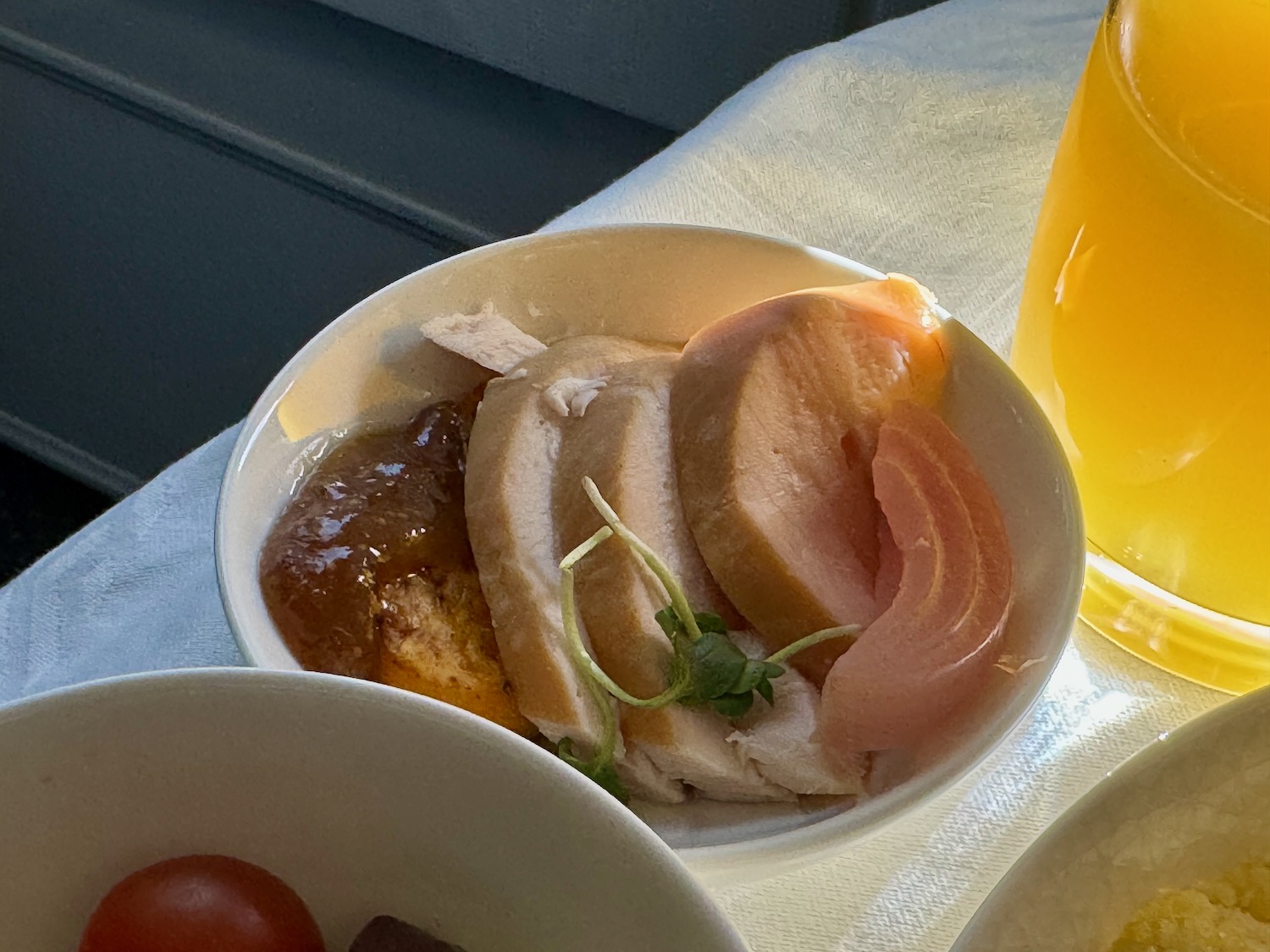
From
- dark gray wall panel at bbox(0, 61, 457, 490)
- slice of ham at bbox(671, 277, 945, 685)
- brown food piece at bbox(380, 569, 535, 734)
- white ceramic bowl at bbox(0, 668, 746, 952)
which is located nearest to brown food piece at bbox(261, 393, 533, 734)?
brown food piece at bbox(380, 569, 535, 734)

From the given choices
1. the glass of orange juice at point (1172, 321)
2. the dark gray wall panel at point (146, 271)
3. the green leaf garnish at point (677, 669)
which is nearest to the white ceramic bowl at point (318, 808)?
the green leaf garnish at point (677, 669)

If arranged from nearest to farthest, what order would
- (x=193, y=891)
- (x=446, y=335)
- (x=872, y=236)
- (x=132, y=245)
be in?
(x=193, y=891), (x=446, y=335), (x=872, y=236), (x=132, y=245)

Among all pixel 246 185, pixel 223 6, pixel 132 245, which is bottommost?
pixel 132 245

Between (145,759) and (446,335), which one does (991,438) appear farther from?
(145,759)

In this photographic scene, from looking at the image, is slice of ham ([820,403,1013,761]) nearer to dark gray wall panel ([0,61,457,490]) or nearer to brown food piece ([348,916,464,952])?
brown food piece ([348,916,464,952])

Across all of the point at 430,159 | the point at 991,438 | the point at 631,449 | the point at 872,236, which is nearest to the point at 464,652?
the point at 631,449

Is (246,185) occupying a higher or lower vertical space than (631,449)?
lower
